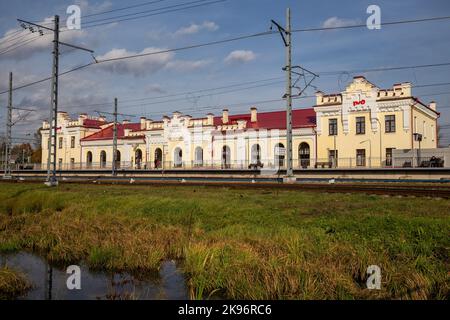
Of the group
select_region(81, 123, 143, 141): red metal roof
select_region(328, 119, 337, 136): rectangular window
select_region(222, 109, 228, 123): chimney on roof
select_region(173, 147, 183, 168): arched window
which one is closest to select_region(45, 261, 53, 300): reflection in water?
select_region(328, 119, 337, 136): rectangular window

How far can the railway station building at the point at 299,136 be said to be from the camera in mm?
40094

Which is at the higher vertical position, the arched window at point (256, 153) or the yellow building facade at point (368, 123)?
the yellow building facade at point (368, 123)

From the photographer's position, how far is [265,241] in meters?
8.70

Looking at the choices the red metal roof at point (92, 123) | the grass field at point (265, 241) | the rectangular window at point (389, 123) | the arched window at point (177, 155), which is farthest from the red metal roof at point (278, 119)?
the grass field at point (265, 241)

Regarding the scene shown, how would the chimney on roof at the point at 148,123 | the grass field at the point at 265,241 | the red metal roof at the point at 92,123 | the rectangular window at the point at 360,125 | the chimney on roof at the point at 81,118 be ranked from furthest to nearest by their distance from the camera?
the red metal roof at the point at 92,123 < the chimney on roof at the point at 81,118 < the chimney on roof at the point at 148,123 < the rectangular window at the point at 360,125 < the grass field at the point at 265,241

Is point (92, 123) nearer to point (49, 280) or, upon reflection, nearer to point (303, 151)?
point (303, 151)

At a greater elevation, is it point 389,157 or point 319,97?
point 319,97

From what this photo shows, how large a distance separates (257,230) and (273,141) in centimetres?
3725

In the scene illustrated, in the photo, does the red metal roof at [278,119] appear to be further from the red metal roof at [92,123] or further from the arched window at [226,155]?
the red metal roof at [92,123]

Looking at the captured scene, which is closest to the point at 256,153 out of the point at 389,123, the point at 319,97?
the point at 319,97

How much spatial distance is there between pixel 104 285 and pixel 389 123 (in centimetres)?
3855

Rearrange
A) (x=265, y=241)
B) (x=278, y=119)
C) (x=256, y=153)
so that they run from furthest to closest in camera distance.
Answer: (x=278, y=119) → (x=256, y=153) → (x=265, y=241)
